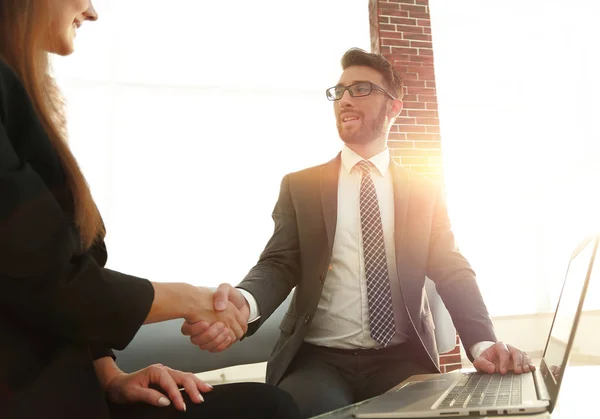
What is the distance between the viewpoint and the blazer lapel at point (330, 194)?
2154mm

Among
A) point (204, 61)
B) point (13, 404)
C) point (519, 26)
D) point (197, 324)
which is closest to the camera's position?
point (13, 404)

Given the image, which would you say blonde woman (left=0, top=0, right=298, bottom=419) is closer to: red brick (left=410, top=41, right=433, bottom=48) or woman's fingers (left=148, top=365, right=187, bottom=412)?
woman's fingers (left=148, top=365, right=187, bottom=412)

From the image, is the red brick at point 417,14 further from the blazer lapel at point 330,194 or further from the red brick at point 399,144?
the blazer lapel at point 330,194

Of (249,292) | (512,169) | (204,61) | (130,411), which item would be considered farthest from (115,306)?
(512,169)

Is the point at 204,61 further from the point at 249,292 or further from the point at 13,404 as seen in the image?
the point at 13,404

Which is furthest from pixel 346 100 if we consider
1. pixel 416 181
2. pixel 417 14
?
pixel 417 14

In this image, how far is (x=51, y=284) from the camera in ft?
2.35

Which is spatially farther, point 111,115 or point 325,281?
point 111,115

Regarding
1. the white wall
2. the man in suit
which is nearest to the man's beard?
the man in suit

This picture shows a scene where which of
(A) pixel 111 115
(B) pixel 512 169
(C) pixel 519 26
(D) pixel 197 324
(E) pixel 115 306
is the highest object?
(C) pixel 519 26

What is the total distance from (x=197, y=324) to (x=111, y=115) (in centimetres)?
604

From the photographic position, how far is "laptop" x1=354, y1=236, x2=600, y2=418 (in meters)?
0.91

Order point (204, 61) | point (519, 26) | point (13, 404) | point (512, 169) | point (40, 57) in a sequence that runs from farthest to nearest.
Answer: point (512, 169), point (204, 61), point (519, 26), point (40, 57), point (13, 404)

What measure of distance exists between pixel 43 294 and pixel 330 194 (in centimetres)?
162
